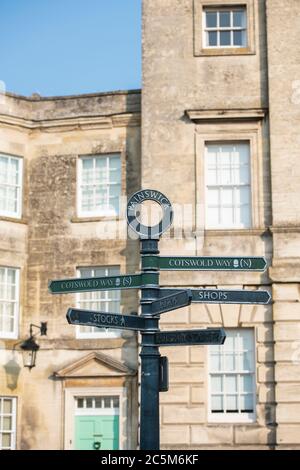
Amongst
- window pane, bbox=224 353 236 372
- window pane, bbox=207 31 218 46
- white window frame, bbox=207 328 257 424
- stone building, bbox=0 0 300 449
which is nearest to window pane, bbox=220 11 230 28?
stone building, bbox=0 0 300 449

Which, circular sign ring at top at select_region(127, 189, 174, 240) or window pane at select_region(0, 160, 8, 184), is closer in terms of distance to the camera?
circular sign ring at top at select_region(127, 189, 174, 240)

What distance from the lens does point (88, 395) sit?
20953mm

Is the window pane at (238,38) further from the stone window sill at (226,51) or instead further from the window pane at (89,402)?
the window pane at (89,402)

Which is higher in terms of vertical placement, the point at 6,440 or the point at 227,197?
the point at 227,197

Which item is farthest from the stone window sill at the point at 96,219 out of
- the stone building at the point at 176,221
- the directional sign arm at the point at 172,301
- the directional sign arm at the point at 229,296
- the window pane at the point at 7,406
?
the directional sign arm at the point at 172,301

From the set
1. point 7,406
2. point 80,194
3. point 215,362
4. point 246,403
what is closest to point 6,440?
point 7,406

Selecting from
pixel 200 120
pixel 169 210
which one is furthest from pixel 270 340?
pixel 169 210

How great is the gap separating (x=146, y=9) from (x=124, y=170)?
379 centimetres

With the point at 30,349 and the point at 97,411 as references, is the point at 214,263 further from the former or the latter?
the point at 30,349

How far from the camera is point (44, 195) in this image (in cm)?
2223

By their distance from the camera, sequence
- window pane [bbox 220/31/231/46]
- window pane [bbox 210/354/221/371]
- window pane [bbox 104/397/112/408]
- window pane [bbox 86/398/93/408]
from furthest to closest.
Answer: window pane [bbox 220/31/231/46], window pane [bbox 86/398/93/408], window pane [bbox 104/397/112/408], window pane [bbox 210/354/221/371]

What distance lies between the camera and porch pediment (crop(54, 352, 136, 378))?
2084cm

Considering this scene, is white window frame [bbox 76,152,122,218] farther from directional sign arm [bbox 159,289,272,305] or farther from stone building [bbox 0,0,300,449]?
directional sign arm [bbox 159,289,272,305]

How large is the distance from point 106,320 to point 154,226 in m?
1.26
